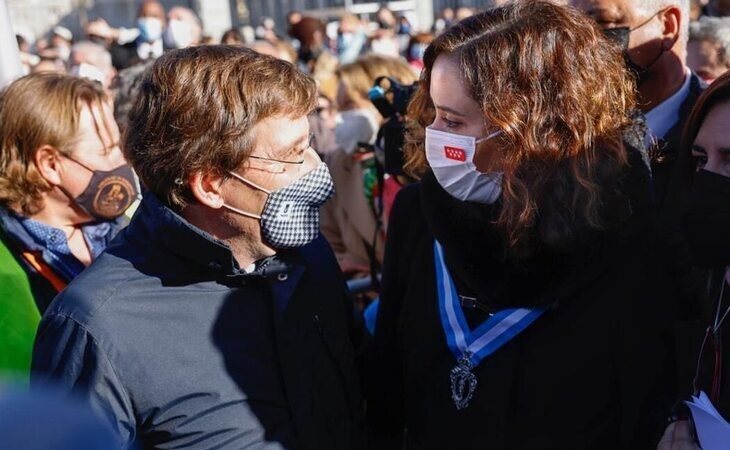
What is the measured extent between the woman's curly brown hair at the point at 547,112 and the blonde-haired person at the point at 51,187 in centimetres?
Result: 130

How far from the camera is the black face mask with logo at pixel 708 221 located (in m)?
1.83

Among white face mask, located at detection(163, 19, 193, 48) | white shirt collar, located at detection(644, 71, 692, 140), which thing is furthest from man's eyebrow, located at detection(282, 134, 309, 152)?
white face mask, located at detection(163, 19, 193, 48)

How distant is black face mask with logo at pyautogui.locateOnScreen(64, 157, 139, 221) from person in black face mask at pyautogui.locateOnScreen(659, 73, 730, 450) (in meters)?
1.74

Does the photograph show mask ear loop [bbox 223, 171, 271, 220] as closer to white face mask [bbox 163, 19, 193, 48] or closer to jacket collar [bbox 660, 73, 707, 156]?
jacket collar [bbox 660, 73, 707, 156]

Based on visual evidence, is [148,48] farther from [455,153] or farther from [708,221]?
[708,221]

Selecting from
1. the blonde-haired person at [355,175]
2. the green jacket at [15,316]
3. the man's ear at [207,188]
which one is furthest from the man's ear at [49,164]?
the blonde-haired person at [355,175]

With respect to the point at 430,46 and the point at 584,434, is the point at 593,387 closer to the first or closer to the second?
the point at 584,434

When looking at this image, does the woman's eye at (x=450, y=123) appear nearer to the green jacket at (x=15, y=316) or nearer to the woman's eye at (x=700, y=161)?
the woman's eye at (x=700, y=161)

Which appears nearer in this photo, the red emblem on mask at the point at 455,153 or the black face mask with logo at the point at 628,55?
the red emblem on mask at the point at 455,153

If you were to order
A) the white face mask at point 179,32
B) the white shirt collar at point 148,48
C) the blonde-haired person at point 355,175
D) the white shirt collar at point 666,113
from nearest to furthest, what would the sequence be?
the white shirt collar at point 666,113 → the blonde-haired person at point 355,175 → the white face mask at point 179,32 → the white shirt collar at point 148,48

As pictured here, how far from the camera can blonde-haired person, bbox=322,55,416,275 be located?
13.4 feet

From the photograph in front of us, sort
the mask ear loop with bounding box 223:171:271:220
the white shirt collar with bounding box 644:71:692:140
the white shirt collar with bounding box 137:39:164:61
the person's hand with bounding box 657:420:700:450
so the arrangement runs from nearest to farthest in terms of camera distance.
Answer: the person's hand with bounding box 657:420:700:450 → the mask ear loop with bounding box 223:171:271:220 → the white shirt collar with bounding box 644:71:692:140 → the white shirt collar with bounding box 137:39:164:61

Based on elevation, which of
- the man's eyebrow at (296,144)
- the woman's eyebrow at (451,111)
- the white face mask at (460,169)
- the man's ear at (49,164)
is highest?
the woman's eyebrow at (451,111)

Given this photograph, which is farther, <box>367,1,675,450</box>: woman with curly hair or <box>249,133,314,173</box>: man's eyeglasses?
<box>249,133,314,173</box>: man's eyeglasses
